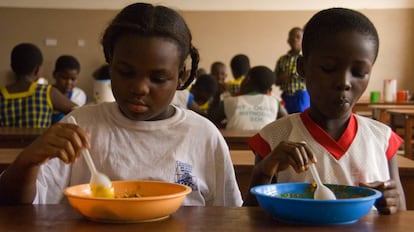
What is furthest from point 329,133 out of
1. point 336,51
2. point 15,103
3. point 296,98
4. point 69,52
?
point 69,52

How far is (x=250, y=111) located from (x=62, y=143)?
3250 millimetres

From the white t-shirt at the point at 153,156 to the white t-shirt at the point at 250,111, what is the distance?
274cm

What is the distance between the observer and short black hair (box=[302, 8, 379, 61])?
4.49ft

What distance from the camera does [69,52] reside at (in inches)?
352

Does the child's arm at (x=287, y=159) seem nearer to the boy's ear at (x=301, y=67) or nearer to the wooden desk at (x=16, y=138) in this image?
the boy's ear at (x=301, y=67)

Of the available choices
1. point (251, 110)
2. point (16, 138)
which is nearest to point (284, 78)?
point (251, 110)

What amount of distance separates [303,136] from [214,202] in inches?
10.5

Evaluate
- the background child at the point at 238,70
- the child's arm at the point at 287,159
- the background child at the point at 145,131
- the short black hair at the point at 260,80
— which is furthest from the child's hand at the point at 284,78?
the child's arm at the point at 287,159

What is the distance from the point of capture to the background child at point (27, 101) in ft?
12.5

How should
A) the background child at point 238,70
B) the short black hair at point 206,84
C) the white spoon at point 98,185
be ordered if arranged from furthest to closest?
the background child at point 238,70 → the short black hair at point 206,84 → the white spoon at point 98,185

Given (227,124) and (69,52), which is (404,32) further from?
(227,124)

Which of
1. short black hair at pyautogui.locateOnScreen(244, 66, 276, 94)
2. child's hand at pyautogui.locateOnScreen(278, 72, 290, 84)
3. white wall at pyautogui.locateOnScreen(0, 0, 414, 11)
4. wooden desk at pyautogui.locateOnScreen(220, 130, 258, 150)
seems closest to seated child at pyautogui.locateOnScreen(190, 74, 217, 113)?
child's hand at pyautogui.locateOnScreen(278, 72, 290, 84)

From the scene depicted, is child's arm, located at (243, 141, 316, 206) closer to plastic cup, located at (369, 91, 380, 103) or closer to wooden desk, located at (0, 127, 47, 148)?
wooden desk, located at (0, 127, 47, 148)

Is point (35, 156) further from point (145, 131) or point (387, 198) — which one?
point (387, 198)
